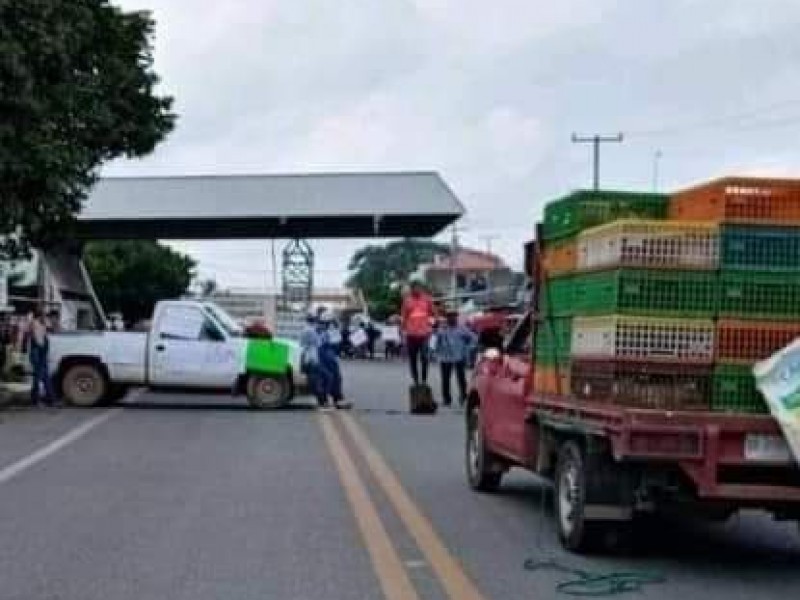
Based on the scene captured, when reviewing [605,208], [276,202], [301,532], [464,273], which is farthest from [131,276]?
[605,208]

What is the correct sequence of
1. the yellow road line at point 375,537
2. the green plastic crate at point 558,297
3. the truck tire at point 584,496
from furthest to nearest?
the green plastic crate at point 558,297 → the truck tire at point 584,496 → the yellow road line at point 375,537

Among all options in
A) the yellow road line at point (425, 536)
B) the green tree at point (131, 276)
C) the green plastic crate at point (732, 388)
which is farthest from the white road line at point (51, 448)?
the green tree at point (131, 276)

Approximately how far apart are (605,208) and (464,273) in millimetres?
139574

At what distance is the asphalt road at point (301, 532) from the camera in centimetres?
927

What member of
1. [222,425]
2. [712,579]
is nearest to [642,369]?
[712,579]

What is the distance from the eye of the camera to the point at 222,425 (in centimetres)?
2248

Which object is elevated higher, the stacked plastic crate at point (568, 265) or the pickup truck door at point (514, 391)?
the stacked plastic crate at point (568, 265)

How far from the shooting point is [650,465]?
9.81 meters

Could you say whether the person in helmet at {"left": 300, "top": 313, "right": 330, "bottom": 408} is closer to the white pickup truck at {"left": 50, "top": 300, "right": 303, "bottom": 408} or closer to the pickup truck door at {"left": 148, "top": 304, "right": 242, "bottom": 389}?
the white pickup truck at {"left": 50, "top": 300, "right": 303, "bottom": 408}

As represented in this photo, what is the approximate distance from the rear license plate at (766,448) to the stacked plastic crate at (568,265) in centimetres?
161

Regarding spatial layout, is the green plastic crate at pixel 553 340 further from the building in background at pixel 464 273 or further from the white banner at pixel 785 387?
the building in background at pixel 464 273

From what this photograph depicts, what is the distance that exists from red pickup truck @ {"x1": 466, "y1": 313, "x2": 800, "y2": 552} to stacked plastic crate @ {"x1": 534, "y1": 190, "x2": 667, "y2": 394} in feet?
0.84

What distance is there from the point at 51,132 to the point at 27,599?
18181 mm

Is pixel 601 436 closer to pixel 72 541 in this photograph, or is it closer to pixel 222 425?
pixel 72 541
